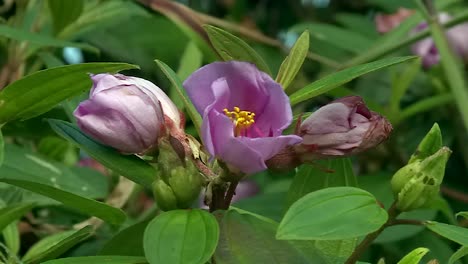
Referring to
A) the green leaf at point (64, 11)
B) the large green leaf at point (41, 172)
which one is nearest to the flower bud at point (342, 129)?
the large green leaf at point (41, 172)

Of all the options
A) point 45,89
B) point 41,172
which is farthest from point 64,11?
point 45,89

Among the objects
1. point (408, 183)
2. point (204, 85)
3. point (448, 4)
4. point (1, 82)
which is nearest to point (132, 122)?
point (204, 85)

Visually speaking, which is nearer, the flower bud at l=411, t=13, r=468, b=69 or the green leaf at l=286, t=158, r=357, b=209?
the green leaf at l=286, t=158, r=357, b=209

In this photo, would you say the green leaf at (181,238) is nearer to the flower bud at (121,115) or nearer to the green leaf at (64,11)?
the flower bud at (121,115)

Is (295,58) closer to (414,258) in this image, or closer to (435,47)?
(414,258)

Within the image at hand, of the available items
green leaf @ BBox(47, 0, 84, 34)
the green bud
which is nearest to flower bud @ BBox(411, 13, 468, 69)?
green leaf @ BBox(47, 0, 84, 34)

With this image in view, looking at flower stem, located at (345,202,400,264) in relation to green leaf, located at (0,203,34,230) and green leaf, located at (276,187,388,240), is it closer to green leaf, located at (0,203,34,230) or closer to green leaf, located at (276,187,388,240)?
green leaf, located at (276,187,388,240)
